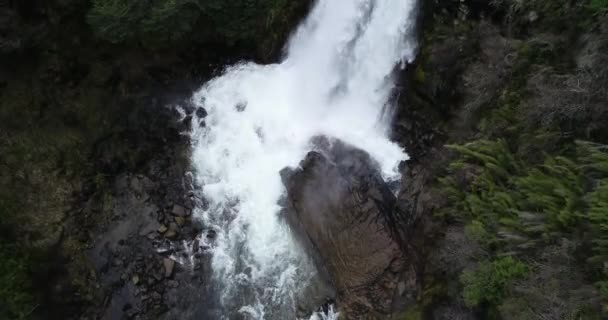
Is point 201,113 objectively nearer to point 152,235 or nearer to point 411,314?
point 152,235

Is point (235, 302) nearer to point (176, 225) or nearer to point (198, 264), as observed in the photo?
point (198, 264)

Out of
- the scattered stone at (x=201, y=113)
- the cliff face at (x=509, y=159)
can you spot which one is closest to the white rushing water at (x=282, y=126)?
the scattered stone at (x=201, y=113)

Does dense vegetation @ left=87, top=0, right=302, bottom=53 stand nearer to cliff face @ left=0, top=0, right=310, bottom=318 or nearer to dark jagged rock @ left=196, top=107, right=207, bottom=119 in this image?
cliff face @ left=0, top=0, right=310, bottom=318

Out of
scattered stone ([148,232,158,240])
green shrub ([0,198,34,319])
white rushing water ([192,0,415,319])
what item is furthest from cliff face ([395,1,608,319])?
green shrub ([0,198,34,319])

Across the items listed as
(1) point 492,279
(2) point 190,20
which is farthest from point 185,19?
(1) point 492,279

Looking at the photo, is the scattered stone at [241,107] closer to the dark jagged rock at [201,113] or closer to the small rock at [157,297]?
the dark jagged rock at [201,113]

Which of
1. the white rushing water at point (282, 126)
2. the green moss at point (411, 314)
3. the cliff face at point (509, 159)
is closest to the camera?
the cliff face at point (509, 159)
